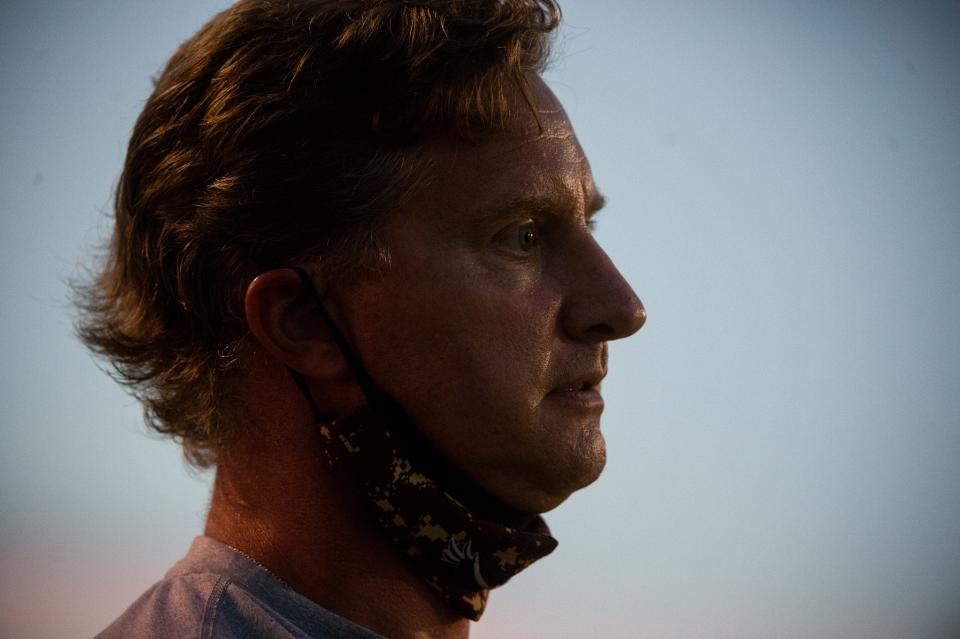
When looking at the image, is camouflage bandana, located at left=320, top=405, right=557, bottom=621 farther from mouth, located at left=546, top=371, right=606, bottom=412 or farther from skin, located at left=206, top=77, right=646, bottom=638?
mouth, located at left=546, top=371, right=606, bottom=412

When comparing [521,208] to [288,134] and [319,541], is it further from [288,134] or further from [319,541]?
[319,541]

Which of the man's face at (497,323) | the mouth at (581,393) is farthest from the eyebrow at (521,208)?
the mouth at (581,393)

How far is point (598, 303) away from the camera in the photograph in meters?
3.11

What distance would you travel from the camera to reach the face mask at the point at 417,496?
2.98 metres

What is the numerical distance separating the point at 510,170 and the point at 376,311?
1.81 ft

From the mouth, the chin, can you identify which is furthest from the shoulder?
the mouth

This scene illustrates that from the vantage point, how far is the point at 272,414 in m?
3.18

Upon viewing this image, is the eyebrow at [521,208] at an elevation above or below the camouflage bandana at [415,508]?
above

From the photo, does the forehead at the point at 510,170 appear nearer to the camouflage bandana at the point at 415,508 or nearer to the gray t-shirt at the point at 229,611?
the camouflage bandana at the point at 415,508

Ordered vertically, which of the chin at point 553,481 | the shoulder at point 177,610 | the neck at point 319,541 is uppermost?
the chin at point 553,481

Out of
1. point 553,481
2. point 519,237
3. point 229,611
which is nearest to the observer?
point 229,611

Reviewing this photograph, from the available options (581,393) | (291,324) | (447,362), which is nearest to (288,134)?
(291,324)

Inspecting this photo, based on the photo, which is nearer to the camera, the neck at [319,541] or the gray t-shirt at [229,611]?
the gray t-shirt at [229,611]

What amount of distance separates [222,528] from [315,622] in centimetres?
46
